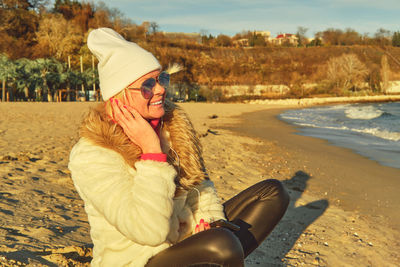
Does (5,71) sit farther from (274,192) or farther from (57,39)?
(57,39)

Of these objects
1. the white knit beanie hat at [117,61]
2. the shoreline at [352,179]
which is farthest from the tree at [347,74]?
the white knit beanie hat at [117,61]

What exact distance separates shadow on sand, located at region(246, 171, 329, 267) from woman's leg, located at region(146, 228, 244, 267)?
1.09m

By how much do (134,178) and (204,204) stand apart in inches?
23.0

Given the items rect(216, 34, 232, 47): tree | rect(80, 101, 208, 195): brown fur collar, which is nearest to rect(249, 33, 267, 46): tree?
rect(216, 34, 232, 47): tree

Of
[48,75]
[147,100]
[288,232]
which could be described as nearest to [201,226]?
[147,100]

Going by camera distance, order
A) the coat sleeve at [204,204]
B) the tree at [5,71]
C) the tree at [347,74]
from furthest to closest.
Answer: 1. the tree at [347,74]
2. the tree at [5,71]
3. the coat sleeve at [204,204]

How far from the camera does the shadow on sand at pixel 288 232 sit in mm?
2582

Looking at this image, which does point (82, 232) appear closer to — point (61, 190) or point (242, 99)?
point (61, 190)

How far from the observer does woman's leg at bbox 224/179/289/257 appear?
2021 mm

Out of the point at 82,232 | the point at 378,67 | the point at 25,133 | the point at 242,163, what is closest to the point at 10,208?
the point at 82,232

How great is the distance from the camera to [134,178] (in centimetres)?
144

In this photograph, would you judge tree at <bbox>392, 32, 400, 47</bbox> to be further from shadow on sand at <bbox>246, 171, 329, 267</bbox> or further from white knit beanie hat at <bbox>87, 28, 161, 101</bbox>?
white knit beanie hat at <bbox>87, 28, 161, 101</bbox>

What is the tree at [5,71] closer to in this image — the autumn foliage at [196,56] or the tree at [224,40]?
the autumn foliage at [196,56]

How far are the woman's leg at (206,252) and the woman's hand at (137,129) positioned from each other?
434 mm
